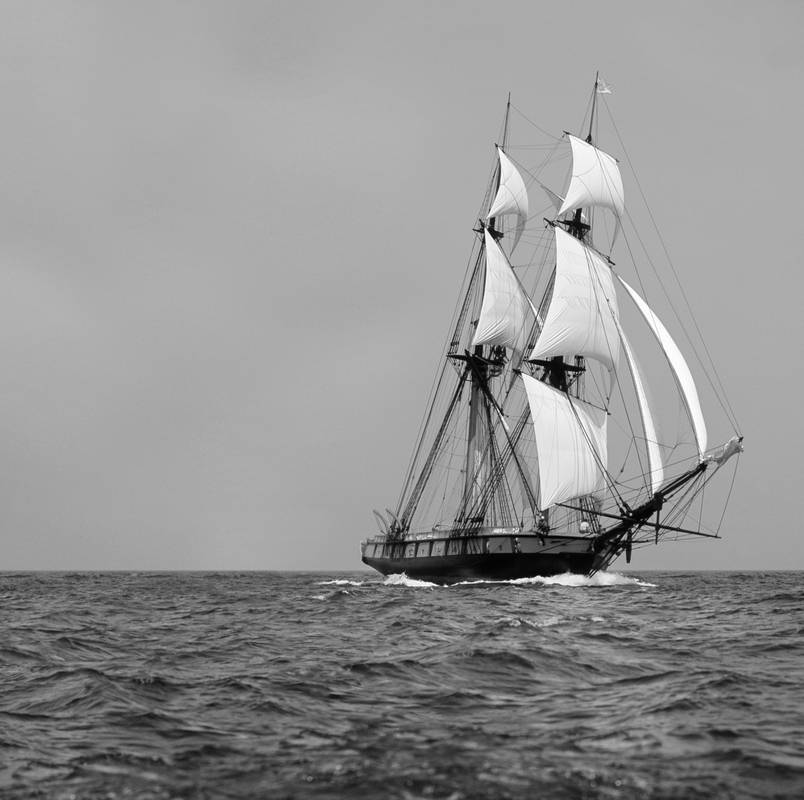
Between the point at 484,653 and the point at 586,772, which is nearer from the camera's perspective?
the point at 586,772

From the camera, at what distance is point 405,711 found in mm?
14430

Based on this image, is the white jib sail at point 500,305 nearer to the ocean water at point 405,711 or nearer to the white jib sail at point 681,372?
the white jib sail at point 681,372

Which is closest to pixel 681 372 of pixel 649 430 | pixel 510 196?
Answer: pixel 649 430

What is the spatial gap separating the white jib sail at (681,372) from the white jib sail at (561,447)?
27.4 feet

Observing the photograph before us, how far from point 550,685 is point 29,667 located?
33.6ft

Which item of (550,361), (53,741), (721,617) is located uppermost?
(550,361)

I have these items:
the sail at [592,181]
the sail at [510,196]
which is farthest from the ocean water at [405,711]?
the sail at [510,196]

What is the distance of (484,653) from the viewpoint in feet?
67.4

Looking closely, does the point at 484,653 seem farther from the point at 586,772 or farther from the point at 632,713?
the point at 586,772

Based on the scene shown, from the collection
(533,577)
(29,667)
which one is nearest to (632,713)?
(29,667)

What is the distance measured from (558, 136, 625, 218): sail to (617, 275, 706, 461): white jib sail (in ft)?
41.3

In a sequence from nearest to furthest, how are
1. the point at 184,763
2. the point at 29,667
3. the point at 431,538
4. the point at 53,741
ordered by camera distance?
the point at 184,763
the point at 53,741
the point at 29,667
the point at 431,538

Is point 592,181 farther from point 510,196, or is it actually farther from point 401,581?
point 401,581

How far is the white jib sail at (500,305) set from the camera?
77812 mm
